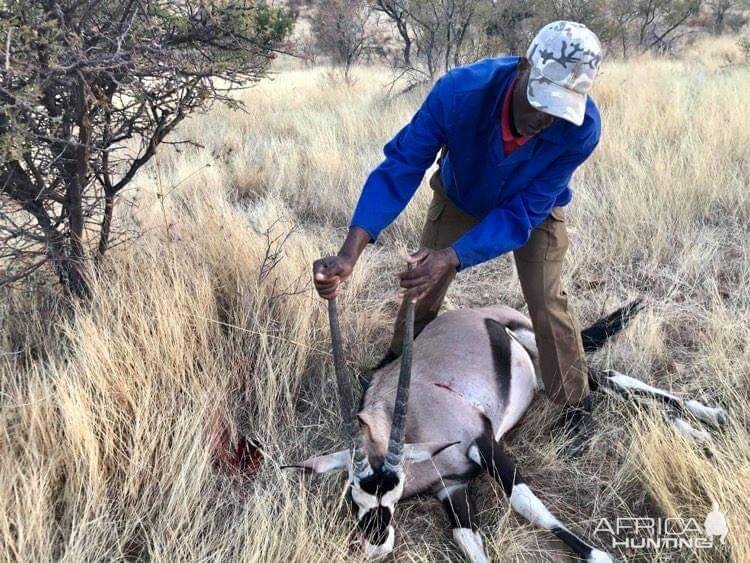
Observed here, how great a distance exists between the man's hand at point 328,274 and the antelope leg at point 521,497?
98 cm

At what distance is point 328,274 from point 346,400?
1.45 feet

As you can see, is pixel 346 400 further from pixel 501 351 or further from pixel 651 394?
pixel 651 394

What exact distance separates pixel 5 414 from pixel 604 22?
1220 centimetres

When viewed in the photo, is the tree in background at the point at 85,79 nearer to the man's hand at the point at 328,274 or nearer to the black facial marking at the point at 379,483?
the man's hand at the point at 328,274

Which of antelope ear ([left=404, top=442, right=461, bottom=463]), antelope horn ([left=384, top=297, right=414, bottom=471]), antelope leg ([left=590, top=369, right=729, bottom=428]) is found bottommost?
antelope leg ([left=590, top=369, right=729, bottom=428])

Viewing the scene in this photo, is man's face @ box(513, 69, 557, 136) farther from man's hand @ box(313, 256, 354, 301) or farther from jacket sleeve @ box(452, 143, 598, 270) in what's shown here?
man's hand @ box(313, 256, 354, 301)

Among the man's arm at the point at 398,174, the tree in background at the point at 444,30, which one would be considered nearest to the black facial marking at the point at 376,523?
the man's arm at the point at 398,174

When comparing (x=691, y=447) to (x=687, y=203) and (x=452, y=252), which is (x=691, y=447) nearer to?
(x=452, y=252)

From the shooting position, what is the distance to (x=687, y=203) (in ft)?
15.5

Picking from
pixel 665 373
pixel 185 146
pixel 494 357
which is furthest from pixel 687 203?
pixel 185 146

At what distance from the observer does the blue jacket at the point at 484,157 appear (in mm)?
2391

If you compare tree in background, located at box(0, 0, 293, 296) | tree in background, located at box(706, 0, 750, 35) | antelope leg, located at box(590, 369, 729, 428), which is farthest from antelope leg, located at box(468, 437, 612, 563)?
tree in background, located at box(706, 0, 750, 35)

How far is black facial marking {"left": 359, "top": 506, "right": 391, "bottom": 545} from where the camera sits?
86.4 inches

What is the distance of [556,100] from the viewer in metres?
2.09
